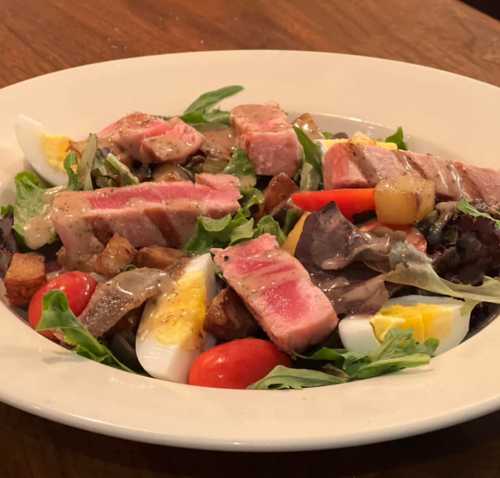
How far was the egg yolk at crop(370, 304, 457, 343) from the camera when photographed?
2.24 meters

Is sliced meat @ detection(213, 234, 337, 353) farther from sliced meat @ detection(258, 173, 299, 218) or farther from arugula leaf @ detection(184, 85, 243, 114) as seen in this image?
arugula leaf @ detection(184, 85, 243, 114)

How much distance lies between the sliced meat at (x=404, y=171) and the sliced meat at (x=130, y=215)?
39cm

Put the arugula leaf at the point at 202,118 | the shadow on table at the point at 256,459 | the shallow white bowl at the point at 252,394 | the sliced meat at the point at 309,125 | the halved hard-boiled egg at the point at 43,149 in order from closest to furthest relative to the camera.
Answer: the shallow white bowl at the point at 252,394
the shadow on table at the point at 256,459
the halved hard-boiled egg at the point at 43,149
the sliced meat at the point at 309,125
the arugula leaf at the point at 202,118

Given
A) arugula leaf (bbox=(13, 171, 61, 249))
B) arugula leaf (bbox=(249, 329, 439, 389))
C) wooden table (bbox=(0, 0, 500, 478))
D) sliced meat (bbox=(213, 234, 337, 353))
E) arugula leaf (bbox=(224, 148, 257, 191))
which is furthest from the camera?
wooden table (bbox=(0, 0, 500, 478))

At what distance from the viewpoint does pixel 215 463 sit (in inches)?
76.0

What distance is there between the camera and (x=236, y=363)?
219 cm

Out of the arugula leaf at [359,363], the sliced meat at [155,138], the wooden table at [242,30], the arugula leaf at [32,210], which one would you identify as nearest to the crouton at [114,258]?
the arugula leaf at [32,210]

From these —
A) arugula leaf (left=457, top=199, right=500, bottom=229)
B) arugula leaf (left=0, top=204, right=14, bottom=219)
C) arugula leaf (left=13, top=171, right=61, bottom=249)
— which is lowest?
arugula leaf (left=0, top=204, right=14, bottom=219)

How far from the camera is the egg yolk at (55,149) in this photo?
10.1ft

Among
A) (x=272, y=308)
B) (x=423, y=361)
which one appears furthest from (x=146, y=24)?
(x=423, y=361)

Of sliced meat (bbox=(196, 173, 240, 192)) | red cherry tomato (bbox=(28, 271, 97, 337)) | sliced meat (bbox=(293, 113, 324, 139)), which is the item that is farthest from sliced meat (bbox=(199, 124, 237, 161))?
red cherry tomato (bbox=(28, 271, 97, 337))

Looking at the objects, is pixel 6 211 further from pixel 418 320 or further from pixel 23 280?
pixel 418 320

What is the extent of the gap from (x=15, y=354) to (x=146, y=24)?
2.88 metres

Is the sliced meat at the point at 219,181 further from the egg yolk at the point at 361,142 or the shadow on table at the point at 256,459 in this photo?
the shadow on table at the point at 256,459
